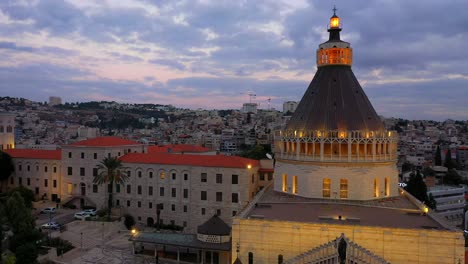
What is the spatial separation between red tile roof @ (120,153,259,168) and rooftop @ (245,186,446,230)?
535 inches

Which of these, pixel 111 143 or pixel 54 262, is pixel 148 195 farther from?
pixel 54 262

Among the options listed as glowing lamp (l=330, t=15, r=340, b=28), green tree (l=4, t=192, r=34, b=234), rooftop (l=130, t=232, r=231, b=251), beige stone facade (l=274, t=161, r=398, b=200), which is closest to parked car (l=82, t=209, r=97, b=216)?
green tree (l=4, t=192, r=34, b=234)

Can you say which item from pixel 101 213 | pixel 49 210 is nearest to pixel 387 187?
pixel 101 213

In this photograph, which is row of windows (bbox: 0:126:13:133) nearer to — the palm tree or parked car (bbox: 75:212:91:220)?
the palm tree

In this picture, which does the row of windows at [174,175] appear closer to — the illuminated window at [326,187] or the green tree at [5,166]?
the green tree at [5,166]

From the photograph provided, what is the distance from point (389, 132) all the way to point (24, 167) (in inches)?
2098

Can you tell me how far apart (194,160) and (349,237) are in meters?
29.3

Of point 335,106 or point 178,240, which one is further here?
point 178,240

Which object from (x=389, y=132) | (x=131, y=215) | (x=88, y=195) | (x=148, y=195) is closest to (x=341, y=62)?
(x=389, y=132)

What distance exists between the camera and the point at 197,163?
5009 centimetres

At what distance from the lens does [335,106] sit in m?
35.2

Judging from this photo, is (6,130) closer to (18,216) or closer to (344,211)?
(18,216)

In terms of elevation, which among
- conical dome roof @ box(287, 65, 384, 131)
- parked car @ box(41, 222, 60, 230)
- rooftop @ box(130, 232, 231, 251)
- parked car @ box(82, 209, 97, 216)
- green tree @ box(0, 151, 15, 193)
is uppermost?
conical dome roof @ box(287, 65, 384, 131)

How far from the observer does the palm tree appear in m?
50.0
